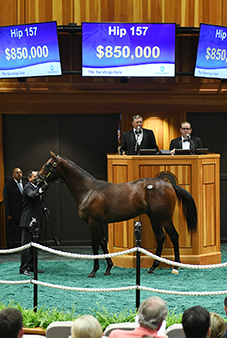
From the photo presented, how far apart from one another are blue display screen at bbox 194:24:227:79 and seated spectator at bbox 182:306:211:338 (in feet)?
21.8

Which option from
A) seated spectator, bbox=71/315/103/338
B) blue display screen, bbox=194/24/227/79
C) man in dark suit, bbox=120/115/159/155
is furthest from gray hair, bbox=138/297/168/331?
blue display screen, bbox=194/24/227/79

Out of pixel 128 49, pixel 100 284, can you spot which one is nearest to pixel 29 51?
pixel 128 49

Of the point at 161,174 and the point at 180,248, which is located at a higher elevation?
the point at 161,174

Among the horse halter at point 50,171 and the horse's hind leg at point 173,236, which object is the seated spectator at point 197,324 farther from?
the horse halter at point 50,171

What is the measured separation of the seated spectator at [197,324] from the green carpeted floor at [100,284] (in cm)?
268

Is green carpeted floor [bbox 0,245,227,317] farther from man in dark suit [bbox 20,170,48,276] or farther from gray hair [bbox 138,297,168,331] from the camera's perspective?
gray hair [bbox 138,297,168,331]

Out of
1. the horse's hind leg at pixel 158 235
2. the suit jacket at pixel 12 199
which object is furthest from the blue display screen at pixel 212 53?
the suit jacket at pixel 12 199

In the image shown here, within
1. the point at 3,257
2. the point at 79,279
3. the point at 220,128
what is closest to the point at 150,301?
the point at 79,279

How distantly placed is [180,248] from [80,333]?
213 inches

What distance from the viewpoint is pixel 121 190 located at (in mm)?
7918

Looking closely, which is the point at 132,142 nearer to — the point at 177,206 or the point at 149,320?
the point at 177,206

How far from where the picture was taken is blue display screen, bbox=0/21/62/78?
29.1ft

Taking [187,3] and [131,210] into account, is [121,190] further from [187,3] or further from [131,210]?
[187,3]

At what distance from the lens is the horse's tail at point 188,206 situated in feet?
26.2
